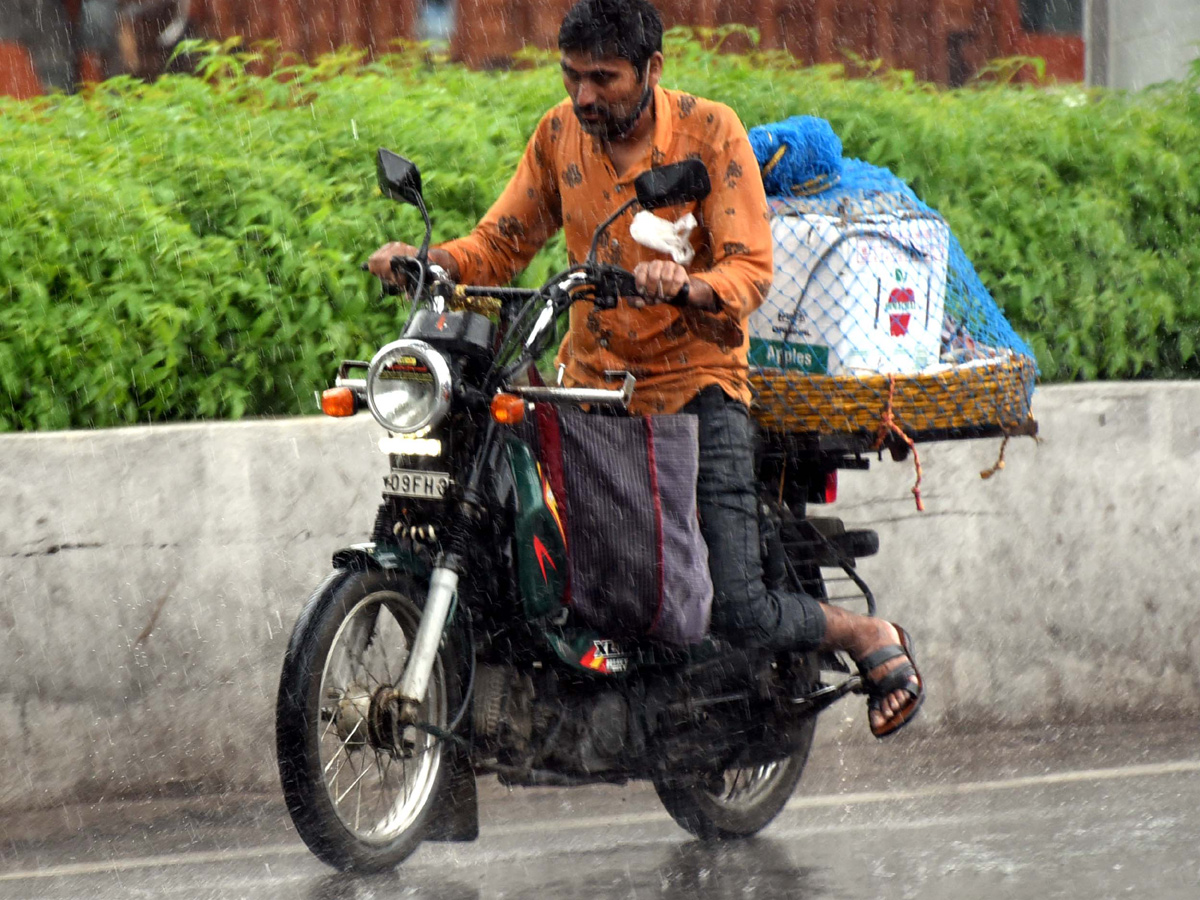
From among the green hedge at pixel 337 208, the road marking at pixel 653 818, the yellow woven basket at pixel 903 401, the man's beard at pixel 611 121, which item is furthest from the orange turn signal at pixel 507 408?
the green hedge at pixel 337 208

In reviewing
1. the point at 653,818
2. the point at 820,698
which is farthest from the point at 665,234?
the point at 653,818

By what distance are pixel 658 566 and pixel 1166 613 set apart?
2.96m

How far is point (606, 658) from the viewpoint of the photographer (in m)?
4.25

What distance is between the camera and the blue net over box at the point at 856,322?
458 centimetres

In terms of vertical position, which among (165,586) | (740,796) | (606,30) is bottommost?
(740,796)

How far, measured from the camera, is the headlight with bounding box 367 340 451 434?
377cm

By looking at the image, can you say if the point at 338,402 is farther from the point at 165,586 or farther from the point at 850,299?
the point at 165,586

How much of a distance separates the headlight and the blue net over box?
117cm

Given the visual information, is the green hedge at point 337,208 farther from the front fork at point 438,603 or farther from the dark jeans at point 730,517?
the front fork at point 438,603

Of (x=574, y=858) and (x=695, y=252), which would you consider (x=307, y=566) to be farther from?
(x=695, y=252)

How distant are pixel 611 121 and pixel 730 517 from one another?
101 cm

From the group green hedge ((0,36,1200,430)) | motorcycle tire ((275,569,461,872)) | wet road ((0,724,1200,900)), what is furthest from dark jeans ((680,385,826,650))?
green hedge ((0,36,1200,430))

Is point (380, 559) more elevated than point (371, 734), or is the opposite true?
point (380, 559)

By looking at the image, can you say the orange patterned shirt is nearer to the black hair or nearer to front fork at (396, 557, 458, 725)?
the black hair
